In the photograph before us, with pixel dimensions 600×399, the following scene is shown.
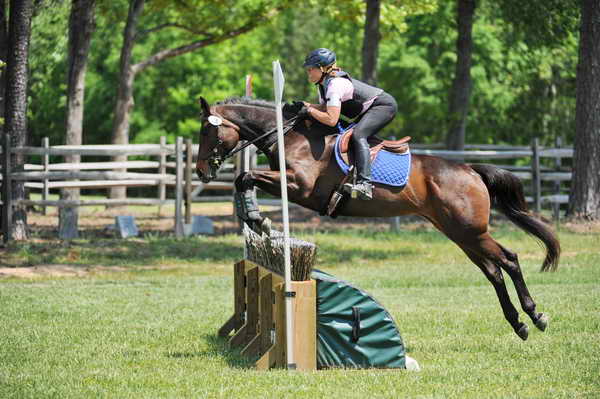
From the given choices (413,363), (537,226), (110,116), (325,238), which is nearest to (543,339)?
(537,226)

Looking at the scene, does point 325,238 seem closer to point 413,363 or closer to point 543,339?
point 543,339

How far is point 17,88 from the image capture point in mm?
16719

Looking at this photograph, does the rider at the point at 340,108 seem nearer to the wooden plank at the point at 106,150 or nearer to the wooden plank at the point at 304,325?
the wooden plank at the point at 304,325

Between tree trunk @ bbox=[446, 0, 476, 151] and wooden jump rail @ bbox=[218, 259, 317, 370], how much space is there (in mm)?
16400

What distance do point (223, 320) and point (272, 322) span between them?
268cm

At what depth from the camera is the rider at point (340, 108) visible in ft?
26.9

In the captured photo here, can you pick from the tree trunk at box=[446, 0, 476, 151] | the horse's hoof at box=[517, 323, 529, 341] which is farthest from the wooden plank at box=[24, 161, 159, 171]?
the horse's hoof at box=[517, 323, 529, 341]

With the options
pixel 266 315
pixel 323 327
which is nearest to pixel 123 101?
pixel 266 315

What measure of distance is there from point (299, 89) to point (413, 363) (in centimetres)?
4217

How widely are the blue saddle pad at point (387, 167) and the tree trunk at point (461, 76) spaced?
51.4 feet

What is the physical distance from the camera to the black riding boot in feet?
26.9

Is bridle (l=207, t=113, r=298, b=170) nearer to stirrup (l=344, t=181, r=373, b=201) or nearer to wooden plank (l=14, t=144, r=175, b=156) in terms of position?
stirrup (l=344, t=181, r=373, b=201)

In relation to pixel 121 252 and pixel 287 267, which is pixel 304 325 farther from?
pixel 121 252

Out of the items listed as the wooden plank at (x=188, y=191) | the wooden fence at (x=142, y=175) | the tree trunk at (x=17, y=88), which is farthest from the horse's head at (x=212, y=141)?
the wooden plank at (x=188, y=191)
